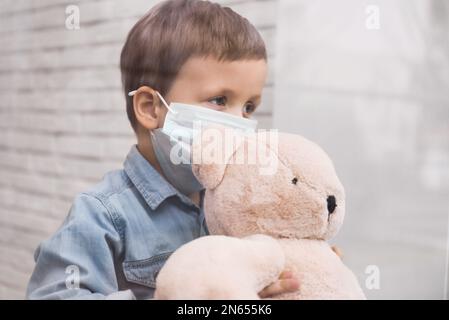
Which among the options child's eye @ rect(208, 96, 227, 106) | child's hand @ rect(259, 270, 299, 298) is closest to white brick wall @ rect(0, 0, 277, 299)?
child's eye @ rect(208, 96, 227, 106)

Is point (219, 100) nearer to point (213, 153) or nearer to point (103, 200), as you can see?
point (213, 153)

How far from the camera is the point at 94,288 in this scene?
2.55 ft

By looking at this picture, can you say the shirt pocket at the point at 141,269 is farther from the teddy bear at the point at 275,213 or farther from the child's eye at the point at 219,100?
the child's eye at the point at 219,100

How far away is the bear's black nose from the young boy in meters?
0.20

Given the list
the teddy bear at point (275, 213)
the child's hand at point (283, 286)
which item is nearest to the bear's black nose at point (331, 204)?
the teddy bear at point (275, 213)

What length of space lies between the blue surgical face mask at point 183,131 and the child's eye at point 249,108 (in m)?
0.03

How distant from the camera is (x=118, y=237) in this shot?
2.67 ft

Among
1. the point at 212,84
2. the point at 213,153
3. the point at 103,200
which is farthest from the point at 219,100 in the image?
the point at 103,200

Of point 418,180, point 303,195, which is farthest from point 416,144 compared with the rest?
point 303,195

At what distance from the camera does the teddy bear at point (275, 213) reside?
0.68m

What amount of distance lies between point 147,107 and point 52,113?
0.18m

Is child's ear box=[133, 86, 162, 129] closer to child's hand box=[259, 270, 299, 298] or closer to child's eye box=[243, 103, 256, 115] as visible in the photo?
child's eye box=[243, 103, 256, 115]

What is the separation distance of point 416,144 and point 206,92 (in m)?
0.65

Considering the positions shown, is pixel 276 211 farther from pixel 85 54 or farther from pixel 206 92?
pixel 85 54
